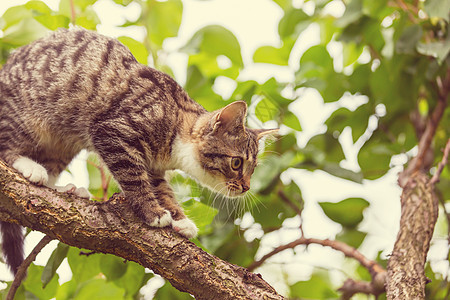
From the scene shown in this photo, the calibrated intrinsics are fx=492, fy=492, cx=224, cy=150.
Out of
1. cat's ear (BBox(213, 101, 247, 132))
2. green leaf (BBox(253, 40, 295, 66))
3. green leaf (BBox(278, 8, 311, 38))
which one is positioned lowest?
cat's ear (BBox(213, 101, 247, 132))

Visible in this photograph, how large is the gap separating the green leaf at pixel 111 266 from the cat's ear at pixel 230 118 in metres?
0.60

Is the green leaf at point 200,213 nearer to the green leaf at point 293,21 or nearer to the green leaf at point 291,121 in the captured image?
the green leaf at point 291,121

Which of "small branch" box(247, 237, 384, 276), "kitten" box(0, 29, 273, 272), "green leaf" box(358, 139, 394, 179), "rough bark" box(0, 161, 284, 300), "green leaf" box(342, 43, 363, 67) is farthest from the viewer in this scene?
"green leaf" box(342, 43, 363, 67)

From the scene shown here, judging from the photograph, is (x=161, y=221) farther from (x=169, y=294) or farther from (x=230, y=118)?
(x=230, y=118)

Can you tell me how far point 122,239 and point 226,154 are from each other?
63cm

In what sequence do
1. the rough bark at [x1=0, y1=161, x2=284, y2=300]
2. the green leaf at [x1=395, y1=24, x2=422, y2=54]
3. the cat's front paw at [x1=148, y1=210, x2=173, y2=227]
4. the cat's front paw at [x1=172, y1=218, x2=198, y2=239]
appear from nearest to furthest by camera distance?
the rough bark at [x1=0, y1=161, x2=284, y2=300]
the cat's front paw at [x1=148, y1=210, x2=173, y2=227]
the cat's front paw at [x1=172, y1=218, x2=198, y2=239]
the green leaf at [x1=395, y1=24, x2=422, y2=54]

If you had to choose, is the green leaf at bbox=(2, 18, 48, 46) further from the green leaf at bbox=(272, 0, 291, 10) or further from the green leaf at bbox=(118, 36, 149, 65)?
the green leaf at bbox=(272, 0, 291, 10)

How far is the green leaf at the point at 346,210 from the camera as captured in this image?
208 centimetres

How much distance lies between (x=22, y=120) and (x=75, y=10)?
0.66 metres

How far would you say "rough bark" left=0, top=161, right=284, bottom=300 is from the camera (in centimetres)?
138

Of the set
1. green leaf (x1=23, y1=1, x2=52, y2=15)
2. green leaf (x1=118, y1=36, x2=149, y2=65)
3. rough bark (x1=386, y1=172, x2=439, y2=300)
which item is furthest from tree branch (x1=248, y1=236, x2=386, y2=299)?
green leaf (x1=23, y1=1, x2=52, y2=15)

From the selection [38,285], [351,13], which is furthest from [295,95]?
[38,285]

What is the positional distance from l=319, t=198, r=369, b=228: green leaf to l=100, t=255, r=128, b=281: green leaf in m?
0.88

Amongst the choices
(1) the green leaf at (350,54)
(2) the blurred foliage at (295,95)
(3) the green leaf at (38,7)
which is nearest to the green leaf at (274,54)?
(2) the blurred foliage at (295,95)
